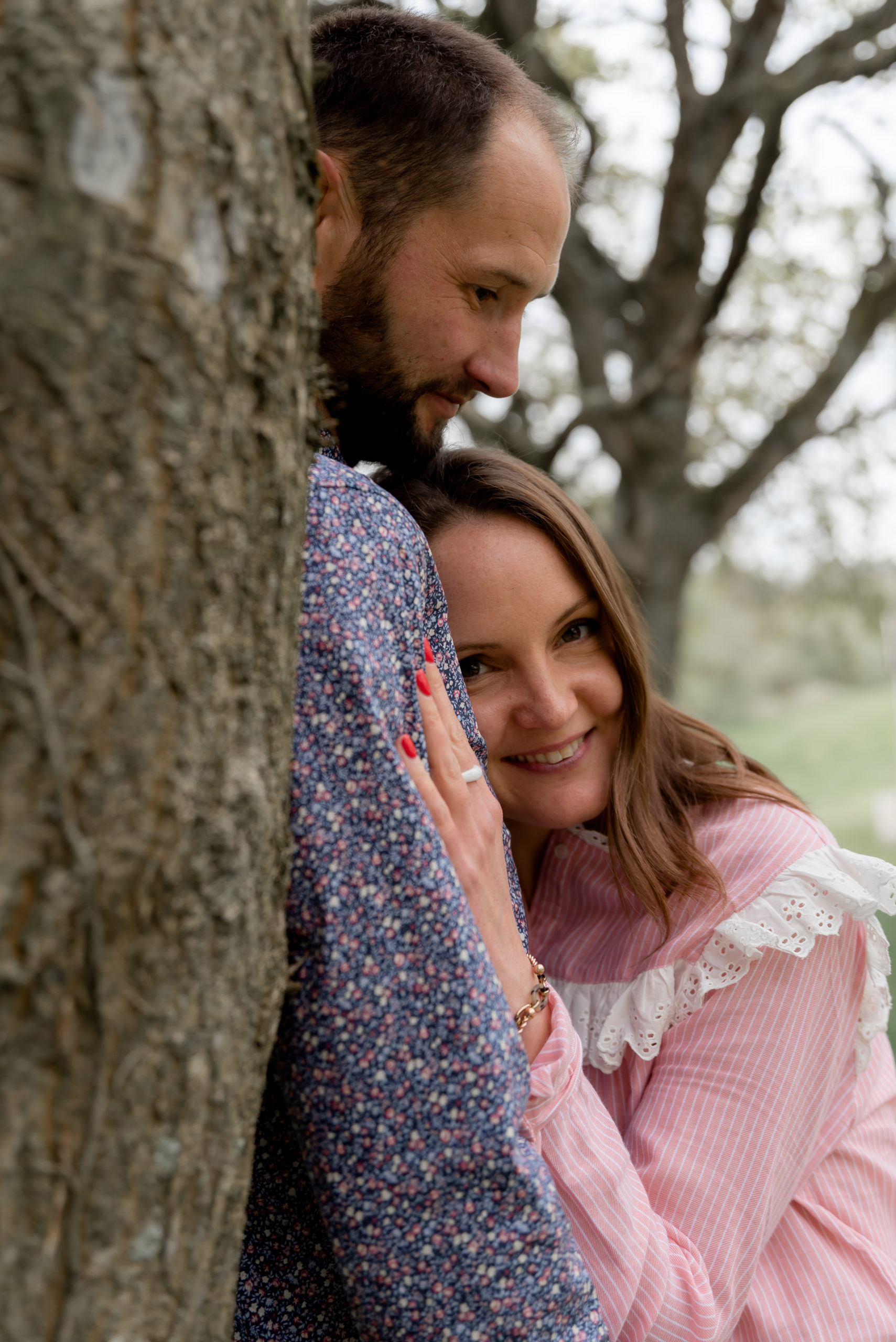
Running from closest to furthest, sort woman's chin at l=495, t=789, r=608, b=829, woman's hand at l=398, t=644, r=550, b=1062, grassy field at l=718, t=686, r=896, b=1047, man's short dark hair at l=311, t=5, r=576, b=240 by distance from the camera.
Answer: woman's hand at l=398, t=644, r=550, b=1062 → man's short dark hair at l=311, t=5, r=576, b=240 → woman's chin at l=495, t=789, r=608, b=829 → grassy field at l=718, t=686, r=896, b=1047

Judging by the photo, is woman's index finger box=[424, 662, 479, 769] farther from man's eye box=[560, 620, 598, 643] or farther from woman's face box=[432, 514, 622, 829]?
man's eye box=[560, 620, 598, 643]

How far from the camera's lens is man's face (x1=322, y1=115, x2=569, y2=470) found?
2035 millimetres

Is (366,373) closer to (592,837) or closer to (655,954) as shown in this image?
(592,837)

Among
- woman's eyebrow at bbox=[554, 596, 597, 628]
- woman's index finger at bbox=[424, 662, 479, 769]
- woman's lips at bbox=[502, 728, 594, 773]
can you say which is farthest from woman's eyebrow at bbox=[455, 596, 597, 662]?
woman's index finger at bbox=[424, 662, 479, 769]

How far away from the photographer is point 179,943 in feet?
3.06

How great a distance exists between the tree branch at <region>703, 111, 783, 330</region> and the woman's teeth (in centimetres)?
448

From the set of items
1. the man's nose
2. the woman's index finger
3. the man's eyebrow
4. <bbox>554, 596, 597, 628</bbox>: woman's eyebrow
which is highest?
the man's eyebrow

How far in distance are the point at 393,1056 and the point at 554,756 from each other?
3.69 feet

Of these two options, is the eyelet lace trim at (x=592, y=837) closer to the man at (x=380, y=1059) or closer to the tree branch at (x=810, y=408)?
the man at (x=380, y=1059)

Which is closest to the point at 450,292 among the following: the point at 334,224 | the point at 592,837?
the point at 334,224

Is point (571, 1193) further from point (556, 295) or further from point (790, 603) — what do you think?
point (790, 603)

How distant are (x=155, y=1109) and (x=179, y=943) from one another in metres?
0.13

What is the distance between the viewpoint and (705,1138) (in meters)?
1.70

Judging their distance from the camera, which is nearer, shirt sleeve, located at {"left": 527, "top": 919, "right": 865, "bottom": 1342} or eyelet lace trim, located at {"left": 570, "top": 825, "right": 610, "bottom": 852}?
shirt sleeve, located at {"left": 527, "top": 919, "right": 865, "bottom": 1342}
